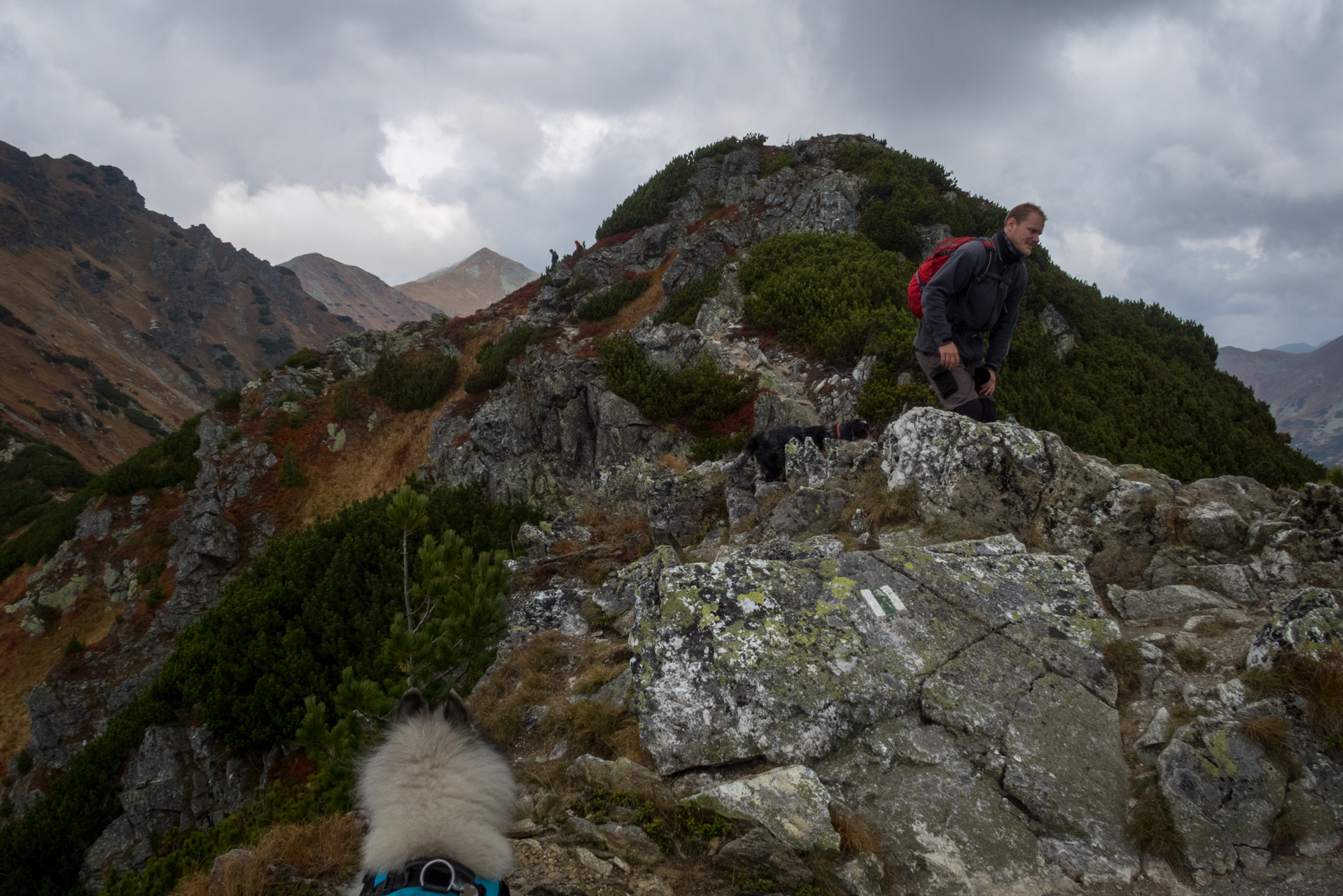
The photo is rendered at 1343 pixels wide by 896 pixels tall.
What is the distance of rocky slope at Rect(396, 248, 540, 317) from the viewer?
5177 inches

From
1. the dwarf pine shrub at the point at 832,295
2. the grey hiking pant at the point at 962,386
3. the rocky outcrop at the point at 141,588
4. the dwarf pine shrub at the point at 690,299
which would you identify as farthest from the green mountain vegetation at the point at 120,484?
the grey hiking pant at the point at 962,386

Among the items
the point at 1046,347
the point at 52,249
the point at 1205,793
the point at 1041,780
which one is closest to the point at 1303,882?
the point at 1205,793

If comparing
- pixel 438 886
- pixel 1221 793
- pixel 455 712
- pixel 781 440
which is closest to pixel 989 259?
pixel 781 440

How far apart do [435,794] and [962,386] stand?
5575mm

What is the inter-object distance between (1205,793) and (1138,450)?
12076 millimetres

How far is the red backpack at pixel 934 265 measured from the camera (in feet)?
16.8

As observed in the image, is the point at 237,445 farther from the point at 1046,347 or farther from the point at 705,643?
the point at 1046,347

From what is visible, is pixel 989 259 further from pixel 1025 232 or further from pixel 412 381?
pixel 412 381

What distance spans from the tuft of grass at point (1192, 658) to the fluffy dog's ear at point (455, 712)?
4104 mm

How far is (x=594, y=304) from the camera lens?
25.1 m

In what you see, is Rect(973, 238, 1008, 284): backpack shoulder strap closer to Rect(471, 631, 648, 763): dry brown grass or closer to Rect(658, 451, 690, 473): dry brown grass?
Rect(471, 631, 648, 763): dry brown grass

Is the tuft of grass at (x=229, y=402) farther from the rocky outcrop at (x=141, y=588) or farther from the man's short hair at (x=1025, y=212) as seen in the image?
the man's short hair at (x=1025, y=212)

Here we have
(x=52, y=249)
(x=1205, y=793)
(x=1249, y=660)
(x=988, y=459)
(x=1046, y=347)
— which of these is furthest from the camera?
(x=52, y=249)

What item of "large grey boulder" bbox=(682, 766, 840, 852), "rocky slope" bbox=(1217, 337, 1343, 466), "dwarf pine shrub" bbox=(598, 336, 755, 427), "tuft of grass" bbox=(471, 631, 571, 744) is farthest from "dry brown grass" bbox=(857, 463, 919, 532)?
"rocky slope" bbox=(1217, 337, 1343, 466)
